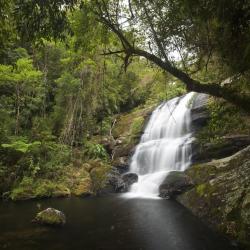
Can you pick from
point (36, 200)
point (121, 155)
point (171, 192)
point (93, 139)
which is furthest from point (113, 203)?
point (93, 139)

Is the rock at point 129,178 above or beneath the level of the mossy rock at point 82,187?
above

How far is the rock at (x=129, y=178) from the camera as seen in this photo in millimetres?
17953

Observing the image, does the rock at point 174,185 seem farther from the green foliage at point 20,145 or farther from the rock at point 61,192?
the green foliage at point 20,145

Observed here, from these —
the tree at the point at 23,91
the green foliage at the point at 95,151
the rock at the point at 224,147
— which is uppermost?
the tree at the point at 23,91

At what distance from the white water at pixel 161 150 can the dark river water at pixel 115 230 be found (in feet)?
9.54

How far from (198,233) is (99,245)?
2.68m

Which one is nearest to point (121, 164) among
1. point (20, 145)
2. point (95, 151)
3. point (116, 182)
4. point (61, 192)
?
point (95, 151)

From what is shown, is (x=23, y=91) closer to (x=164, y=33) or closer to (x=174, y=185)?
(x=174, y=185)

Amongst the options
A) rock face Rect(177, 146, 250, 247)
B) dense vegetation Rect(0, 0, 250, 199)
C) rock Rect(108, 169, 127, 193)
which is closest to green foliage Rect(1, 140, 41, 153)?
dense vegetation Rect(0, 0, 250, 199)

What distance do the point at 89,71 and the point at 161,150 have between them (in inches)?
278

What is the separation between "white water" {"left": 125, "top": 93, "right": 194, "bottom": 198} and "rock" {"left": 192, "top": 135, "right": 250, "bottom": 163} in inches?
44.2

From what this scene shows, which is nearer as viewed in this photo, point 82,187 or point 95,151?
point 82,187

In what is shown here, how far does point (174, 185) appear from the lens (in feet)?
49.1

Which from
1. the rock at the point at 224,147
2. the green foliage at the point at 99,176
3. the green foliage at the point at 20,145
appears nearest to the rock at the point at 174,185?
the rock at the point at 224,147
